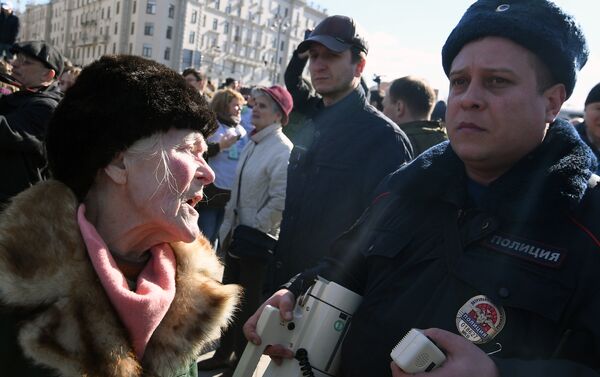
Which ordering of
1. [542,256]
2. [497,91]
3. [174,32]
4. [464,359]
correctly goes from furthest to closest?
[174,32]
[497,91]
[542,256]
[464,359]

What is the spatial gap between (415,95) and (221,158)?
2.22 metres

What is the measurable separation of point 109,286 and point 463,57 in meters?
1.36

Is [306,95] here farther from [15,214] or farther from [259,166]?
[15,214]

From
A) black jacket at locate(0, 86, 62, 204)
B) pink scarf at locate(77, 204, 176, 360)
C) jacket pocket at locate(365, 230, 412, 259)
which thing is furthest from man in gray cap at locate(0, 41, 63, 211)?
jacket pocket at locate(365, 230, 412, 259)

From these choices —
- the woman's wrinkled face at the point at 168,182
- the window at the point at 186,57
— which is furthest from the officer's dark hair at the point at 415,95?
the window at the point at 186,57

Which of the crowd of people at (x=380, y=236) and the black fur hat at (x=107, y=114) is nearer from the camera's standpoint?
the crowd of people at (x=380, y=236)

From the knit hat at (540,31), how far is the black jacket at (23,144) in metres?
3.23

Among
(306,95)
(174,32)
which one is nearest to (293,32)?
(174,32)

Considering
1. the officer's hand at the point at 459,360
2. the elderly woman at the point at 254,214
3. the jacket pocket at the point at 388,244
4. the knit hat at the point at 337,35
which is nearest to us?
the officer's hand at the point at 459,360

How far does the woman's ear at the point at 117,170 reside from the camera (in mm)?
→ 1664

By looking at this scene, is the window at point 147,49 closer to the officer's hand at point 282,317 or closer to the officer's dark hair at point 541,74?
the officer's hand at point 282,317

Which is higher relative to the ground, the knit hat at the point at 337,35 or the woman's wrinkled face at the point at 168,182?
the knit hat at the point at 337,35

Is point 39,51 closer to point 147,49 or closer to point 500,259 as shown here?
point 500,259

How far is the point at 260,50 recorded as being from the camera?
8781cm
